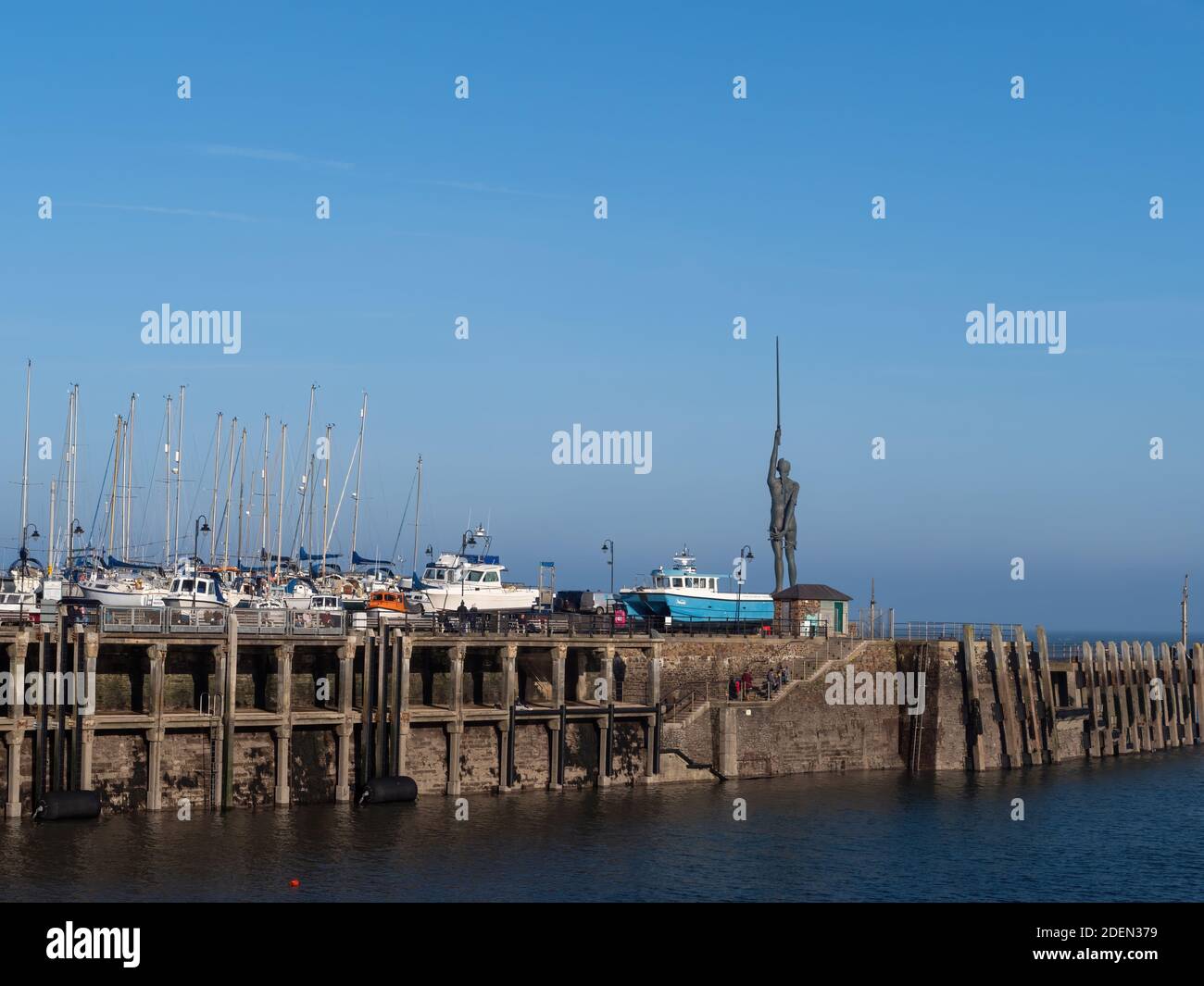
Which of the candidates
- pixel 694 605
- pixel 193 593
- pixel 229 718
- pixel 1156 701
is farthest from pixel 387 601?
pixel 1156 701

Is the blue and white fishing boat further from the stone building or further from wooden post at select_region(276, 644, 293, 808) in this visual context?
wooden post at select_region(276, 644, 293, 808)

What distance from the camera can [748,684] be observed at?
7056 cm

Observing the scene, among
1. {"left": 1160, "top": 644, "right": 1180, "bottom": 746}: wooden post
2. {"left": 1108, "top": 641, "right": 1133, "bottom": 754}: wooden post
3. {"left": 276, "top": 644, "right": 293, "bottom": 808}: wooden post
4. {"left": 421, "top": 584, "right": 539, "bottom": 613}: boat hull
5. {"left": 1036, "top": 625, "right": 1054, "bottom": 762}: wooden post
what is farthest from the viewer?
{"left": 1160, "top": 644, "right": 1180, "bottom": 746}: wooden post

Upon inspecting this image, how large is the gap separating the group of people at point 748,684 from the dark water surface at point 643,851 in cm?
533

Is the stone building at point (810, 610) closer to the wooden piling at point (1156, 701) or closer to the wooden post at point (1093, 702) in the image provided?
the wooden post at point (1093, 702)

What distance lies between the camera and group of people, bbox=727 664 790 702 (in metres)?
69.6

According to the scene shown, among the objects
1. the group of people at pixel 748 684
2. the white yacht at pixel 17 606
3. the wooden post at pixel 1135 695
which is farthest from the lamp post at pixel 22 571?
the wooden post at pixel 1135 695

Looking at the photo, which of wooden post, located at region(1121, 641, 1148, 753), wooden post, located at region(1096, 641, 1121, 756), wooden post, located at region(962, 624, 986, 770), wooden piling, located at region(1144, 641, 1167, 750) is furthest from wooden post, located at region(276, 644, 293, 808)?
wooden piling, located at region(1144, 641, 1167, 750)

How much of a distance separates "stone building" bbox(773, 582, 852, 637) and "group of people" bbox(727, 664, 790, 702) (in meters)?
5.34

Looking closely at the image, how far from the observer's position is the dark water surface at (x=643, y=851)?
4422 centimetres

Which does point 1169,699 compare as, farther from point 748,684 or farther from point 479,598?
point 479,598
